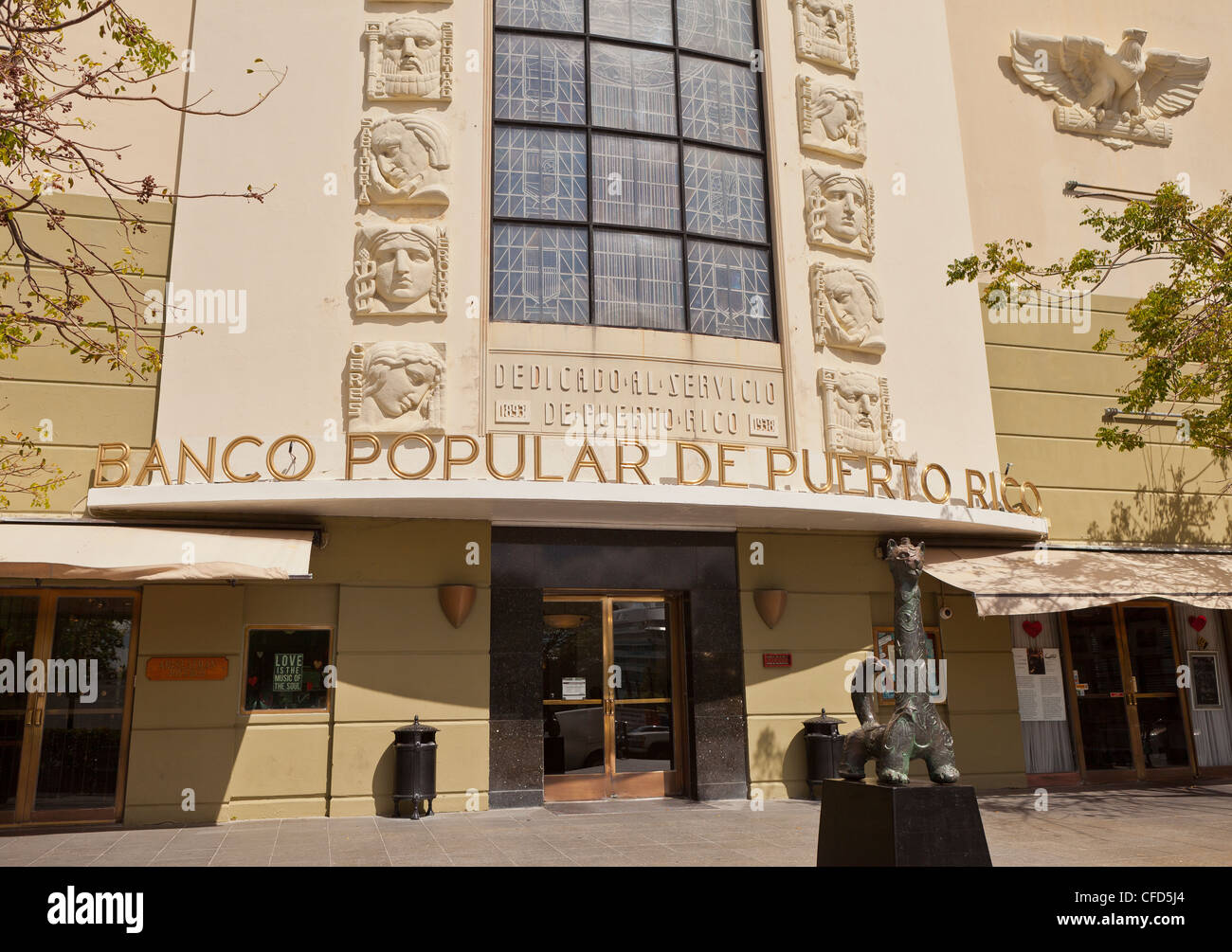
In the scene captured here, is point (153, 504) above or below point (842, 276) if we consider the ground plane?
below

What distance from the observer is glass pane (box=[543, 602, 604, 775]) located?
41.6ft

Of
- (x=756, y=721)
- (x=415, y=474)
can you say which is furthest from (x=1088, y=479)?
(x=415, y=474)

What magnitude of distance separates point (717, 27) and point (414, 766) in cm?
1132

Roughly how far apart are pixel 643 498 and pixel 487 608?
261 cm

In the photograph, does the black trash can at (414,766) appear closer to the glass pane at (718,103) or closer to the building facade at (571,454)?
the building facade at (571,454)

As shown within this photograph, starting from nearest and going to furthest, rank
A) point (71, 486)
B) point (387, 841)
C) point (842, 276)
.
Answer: point (387, 841) → point (71, 486) → point (842, 276)

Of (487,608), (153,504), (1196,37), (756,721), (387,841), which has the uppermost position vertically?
(1196,37)

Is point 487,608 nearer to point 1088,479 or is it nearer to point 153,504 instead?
point 153,504

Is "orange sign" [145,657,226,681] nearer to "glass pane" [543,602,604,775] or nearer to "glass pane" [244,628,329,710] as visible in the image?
"glass pane" [244,628,329,710]

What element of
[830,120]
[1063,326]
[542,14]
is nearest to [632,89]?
[542,14]

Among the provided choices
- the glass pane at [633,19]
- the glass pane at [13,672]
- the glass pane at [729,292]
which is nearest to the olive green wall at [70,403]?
the glass pane at [13,672]

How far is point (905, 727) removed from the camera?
603 cm

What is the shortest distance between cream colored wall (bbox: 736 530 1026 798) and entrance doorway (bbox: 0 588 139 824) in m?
7.80

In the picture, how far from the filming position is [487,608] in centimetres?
1249
